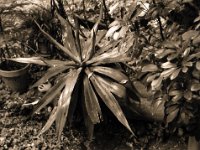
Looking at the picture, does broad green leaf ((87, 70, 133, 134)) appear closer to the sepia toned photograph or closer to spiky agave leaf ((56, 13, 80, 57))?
the sepia toned photograph

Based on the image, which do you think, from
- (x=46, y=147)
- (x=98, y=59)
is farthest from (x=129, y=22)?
(x=46, y=147)

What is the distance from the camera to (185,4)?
10.9 ft

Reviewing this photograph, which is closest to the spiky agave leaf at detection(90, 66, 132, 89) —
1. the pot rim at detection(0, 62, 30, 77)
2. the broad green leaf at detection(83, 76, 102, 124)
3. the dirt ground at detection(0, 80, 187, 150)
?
the broad green leaf at detection(83, 76, 102, 124)

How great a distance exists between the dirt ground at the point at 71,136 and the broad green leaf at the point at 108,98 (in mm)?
486

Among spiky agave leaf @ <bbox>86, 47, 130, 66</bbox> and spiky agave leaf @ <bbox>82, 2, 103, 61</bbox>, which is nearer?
spiky agave leaf @ <bbox>86, 47, 130, 66</bbox>

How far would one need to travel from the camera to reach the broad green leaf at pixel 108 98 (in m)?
3.62

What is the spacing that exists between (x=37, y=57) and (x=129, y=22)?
1115 mm

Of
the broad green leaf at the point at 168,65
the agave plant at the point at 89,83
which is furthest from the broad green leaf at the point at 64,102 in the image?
the broad green leaf at the point at 168,65

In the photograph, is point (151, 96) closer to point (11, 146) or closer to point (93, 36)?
point (93, 36)

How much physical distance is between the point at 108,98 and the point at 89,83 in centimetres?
21

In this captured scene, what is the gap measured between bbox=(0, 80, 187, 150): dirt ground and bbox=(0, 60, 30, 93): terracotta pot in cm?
18

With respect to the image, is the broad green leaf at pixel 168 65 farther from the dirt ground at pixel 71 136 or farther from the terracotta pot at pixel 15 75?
the terracotta pot at pixel 15 75

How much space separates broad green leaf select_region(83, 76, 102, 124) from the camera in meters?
3.67

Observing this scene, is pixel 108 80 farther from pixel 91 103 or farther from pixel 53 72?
pixel 53 72
